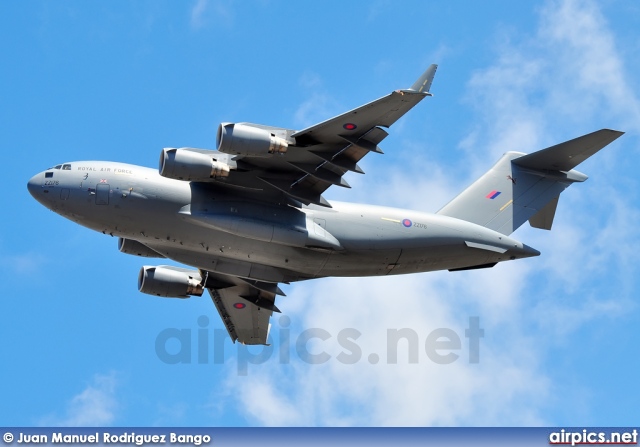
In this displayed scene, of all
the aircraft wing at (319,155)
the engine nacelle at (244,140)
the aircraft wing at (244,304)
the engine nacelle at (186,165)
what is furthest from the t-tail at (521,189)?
the engine nacelle at (186,165)

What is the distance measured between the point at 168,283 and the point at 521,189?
9.27m

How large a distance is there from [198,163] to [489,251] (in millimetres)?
7242

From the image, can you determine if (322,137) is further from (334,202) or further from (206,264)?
(206,264)

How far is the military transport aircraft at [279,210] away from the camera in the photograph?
25.6 metres

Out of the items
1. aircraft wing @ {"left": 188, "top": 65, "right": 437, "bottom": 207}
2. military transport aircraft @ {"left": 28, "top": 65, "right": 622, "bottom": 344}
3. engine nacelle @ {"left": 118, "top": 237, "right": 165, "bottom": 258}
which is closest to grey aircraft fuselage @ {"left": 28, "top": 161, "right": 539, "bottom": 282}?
military transport aircraft @ {"left": 28, "top": 65, "right": 622, "bottom": 344}

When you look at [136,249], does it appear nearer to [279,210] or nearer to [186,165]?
→ [186,165]

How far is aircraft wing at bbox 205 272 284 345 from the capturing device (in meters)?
30.2

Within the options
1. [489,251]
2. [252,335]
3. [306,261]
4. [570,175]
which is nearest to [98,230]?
[306,261]

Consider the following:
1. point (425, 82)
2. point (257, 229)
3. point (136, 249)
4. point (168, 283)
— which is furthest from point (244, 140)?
point (168, 283)

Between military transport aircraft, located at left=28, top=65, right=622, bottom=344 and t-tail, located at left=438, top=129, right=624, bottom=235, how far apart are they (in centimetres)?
6

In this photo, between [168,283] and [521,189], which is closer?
[521,189]

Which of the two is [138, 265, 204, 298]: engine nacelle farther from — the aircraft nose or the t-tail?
the t-tail

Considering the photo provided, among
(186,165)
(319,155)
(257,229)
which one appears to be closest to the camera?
(186,165)

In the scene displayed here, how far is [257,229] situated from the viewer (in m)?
26.3
